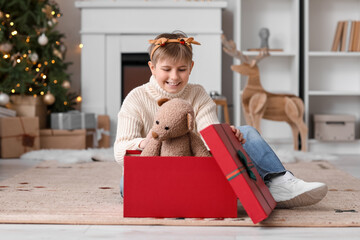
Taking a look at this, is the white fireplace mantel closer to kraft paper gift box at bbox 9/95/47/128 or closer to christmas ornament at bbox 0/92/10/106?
→ kraft paper gift box at bbox 9/95/47/128

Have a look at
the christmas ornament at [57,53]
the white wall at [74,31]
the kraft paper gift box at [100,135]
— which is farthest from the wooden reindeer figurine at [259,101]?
the christmas ornament at [57,53]

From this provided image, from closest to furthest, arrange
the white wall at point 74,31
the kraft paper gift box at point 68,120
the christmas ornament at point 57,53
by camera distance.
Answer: the kraft paper gift box at point 68,120, the christmas ornament at point 57,53, the white wall at point 74,31

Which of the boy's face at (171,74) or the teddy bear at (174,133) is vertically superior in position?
the boy's face at (171,74)

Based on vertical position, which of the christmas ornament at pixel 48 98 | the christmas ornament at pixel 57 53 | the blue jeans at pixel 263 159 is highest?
the christmas ornament at pixel 57 53

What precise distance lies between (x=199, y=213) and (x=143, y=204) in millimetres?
144

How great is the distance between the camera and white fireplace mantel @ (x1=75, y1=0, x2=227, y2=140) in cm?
357

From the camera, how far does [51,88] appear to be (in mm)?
3295

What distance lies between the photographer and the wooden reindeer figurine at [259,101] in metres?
3.09

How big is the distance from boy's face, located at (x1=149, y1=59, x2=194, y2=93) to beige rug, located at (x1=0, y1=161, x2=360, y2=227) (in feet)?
1.23

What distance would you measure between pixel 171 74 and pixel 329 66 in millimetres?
2533

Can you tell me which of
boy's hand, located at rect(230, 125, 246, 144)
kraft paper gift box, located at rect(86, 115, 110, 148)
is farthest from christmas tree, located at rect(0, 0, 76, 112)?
boy's hand, located at rect(230, 125, 246, 144)

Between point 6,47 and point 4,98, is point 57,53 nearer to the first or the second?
point 6,47

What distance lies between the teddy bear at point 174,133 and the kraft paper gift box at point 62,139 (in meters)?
2.05

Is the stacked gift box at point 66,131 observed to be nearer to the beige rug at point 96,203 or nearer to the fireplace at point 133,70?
the fireplace at point 133,70
